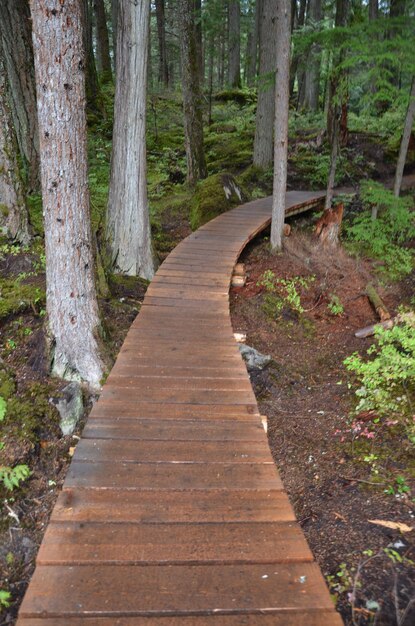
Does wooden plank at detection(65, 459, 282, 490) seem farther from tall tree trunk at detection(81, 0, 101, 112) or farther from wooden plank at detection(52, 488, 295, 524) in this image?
tall tree trunk at detection(81, 0, 101, 112)

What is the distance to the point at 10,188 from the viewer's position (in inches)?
309

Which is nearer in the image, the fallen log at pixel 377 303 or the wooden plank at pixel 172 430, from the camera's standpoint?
the wooden plank at pixel 172 430

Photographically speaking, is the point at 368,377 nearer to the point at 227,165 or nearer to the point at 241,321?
the point at 241,321

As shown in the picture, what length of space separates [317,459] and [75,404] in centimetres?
282

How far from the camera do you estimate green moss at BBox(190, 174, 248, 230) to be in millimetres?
12188

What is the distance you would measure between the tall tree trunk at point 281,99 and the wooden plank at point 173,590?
8964mm

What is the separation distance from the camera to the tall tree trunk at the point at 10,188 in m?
7.68

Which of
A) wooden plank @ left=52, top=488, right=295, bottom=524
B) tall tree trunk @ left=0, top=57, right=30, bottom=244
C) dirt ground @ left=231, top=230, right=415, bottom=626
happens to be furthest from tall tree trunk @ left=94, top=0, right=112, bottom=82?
wooden plank @ left=52, top=488, right=295, bottom=524

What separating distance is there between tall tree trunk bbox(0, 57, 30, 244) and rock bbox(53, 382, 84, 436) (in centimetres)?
427

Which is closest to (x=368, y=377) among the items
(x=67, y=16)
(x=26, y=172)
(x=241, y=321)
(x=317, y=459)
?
(x=317, y=459)

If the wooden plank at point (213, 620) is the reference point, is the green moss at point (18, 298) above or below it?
above

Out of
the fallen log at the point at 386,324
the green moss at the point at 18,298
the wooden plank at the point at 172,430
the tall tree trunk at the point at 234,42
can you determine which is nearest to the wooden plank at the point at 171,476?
the wooden plank at the point at 172,430

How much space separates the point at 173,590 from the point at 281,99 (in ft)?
30.6

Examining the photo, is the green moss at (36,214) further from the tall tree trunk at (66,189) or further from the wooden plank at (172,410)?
the wooden plank at (172,410)
